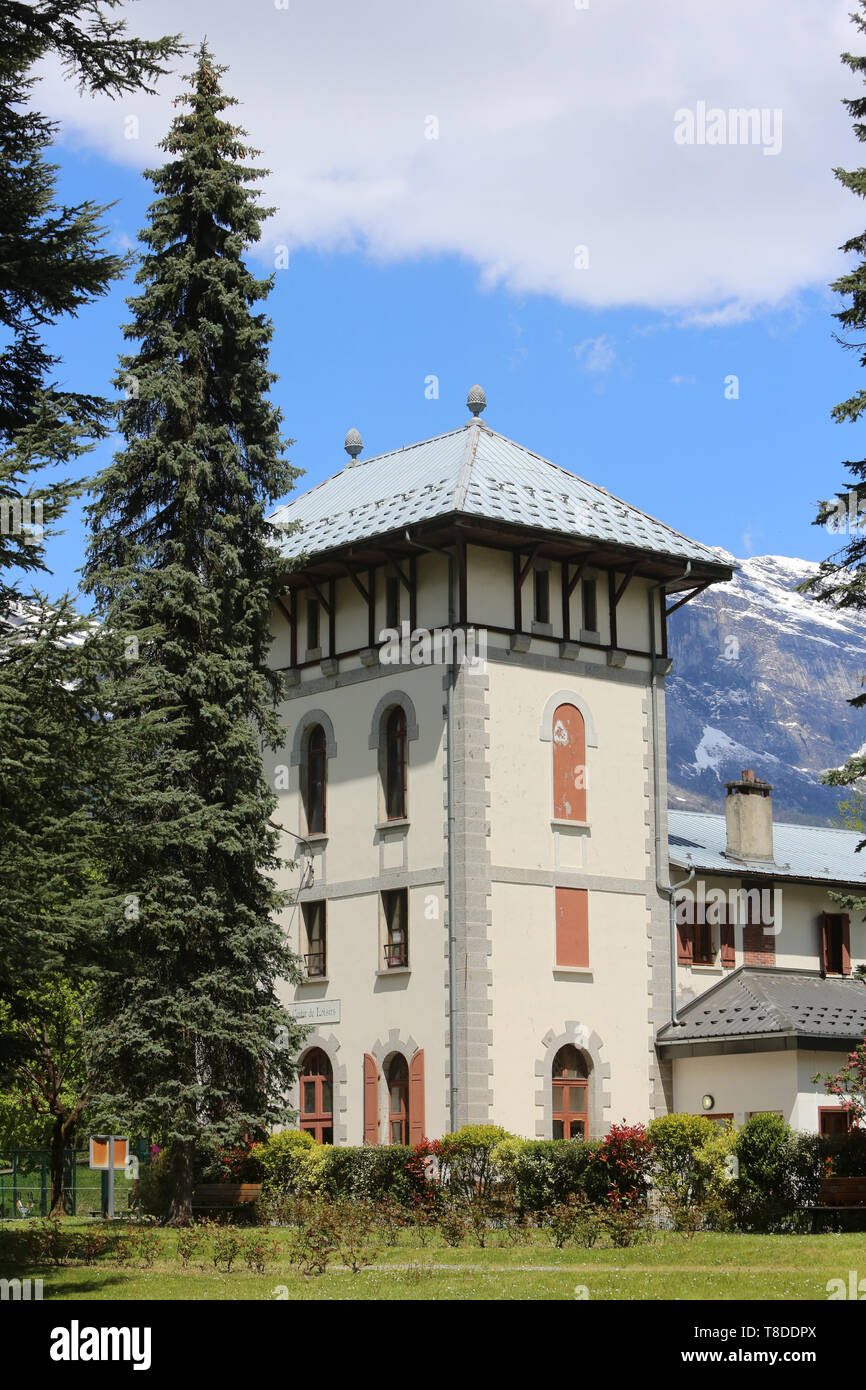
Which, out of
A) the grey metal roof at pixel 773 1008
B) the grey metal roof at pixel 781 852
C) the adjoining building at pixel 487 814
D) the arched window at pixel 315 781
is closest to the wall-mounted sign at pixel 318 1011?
the adjoining building at pixel 487 814

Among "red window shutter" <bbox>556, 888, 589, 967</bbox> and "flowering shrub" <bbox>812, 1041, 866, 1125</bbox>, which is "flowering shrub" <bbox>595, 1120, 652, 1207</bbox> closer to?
"flowering shrub" <bbox>812, 1041, 866, 1125</bbox>

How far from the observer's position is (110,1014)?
2925cm

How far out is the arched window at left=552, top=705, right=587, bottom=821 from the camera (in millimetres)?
36188

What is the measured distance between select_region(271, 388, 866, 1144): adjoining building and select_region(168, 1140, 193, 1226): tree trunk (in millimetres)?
6066

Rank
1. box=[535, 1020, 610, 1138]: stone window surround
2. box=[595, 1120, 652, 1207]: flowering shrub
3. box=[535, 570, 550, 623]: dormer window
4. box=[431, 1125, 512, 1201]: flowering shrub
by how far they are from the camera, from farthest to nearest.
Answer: box=[535, 570, 550, 623]: dormer window
box=[535, 1020, 610, 1138]: stone window surround
box=[431, 1125, 512, 1201]: flowering shrub
box=[595, 1120, 652, 1207]: flowering shrub

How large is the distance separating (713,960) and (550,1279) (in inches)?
795

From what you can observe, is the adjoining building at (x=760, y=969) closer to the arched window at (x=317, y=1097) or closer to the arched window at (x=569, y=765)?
the arched window at (x=569, y=765)

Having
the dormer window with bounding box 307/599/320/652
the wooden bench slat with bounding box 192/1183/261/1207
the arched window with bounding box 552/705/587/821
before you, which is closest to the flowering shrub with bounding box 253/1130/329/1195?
the wooden bench slat with bounding box 192/1183/261/1207

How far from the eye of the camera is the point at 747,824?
4122 cm

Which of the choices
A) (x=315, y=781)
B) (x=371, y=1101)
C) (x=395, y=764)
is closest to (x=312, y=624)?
(x=315, y=781)

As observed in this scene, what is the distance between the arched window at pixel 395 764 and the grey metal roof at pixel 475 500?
12.9 feet

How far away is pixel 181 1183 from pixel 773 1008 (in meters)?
12.7
